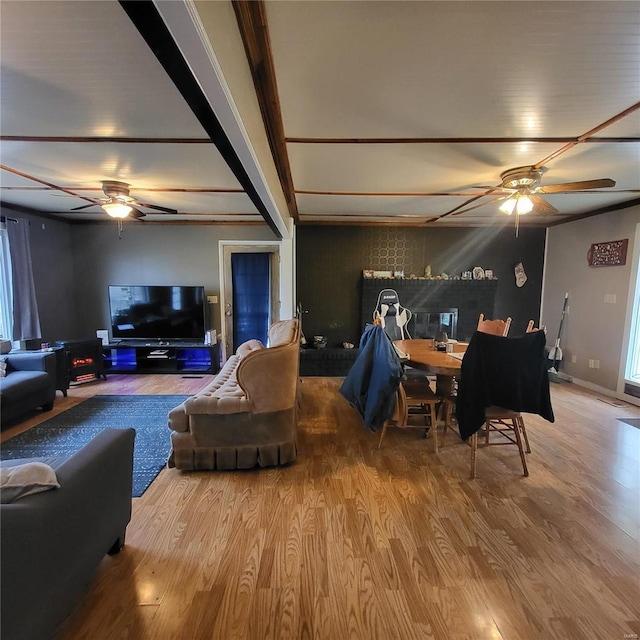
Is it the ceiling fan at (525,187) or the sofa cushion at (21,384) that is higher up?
the ceiling fan at (525,187)

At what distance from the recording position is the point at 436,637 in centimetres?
123

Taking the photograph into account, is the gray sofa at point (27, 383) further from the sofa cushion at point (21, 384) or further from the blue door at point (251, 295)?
the blue door at point (251, 295)

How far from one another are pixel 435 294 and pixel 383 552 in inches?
164

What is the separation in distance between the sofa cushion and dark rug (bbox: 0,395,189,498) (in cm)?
33

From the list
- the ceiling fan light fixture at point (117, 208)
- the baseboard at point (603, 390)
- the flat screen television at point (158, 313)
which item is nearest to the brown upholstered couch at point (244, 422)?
the ceiling fan light fixture at point (117, 208)

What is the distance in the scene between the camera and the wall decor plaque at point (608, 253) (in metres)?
3.93

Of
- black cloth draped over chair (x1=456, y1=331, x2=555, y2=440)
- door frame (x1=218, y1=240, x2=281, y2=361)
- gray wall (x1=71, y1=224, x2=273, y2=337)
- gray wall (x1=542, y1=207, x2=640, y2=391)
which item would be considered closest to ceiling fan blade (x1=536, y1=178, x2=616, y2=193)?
black cloth draped over chair (x1=456, y1=331, x2=555, y2=440)

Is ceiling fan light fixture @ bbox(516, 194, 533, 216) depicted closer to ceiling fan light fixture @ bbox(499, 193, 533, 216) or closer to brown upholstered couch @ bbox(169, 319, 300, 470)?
ceiling fan light fixture @ bbox(499, 193, 533, 216)

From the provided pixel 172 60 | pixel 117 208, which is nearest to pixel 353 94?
pixel 172 60

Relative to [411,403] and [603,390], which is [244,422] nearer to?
[411,403]

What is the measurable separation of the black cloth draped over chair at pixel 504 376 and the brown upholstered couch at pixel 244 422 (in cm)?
128

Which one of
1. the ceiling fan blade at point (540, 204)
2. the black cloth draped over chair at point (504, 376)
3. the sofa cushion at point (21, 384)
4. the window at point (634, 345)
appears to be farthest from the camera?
the window at point (634, 345)

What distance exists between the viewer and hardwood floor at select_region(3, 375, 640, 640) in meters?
1.29

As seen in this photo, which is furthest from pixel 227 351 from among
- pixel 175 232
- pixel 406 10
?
pixel 406 10
